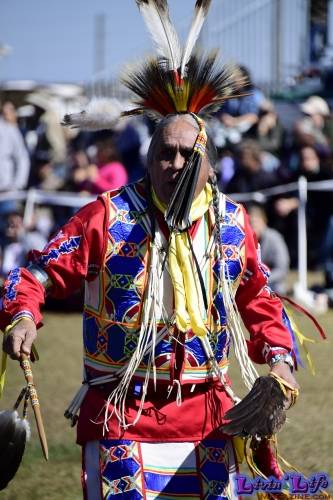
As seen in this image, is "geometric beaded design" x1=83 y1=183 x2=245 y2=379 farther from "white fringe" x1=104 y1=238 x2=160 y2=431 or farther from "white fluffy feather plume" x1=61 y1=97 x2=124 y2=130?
"white fluffy feather plume" x1=61 y1=97 x2=124 y2=130

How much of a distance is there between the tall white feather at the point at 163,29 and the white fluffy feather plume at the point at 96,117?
360 mm

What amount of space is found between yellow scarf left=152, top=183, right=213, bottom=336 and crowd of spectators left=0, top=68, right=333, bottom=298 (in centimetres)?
676

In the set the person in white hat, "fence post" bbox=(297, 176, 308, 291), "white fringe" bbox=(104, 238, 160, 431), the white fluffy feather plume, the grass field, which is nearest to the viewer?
"white fringe" bbox=(104, 238, 160, 431)

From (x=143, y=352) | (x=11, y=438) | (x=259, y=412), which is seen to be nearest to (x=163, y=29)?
(x=143, y=352)

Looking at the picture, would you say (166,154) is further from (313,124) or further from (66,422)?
(313,124)

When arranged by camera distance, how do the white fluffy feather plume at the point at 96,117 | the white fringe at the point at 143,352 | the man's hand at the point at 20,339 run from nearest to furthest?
the man's hand at the point at 20,339 → the white fringe at the point at 143,352 → the white fluffy feather plume at the point at 96,117

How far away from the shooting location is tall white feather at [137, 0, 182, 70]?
3805mm

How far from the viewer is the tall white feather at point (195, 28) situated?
3.80 m

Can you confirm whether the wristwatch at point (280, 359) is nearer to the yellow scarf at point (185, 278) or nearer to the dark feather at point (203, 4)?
the yellow scarf at point (185, 278)

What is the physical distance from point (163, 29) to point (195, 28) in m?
0.12

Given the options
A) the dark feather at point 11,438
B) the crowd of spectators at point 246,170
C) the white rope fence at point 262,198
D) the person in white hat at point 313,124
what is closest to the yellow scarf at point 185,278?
the dark feather at point 11,438

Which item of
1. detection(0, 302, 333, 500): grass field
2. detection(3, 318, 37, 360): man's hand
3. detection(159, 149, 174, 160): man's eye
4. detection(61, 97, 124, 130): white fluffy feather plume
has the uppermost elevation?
detection(61, 97, 124, 130): white fluffy feather plume

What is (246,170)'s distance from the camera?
11.7 m

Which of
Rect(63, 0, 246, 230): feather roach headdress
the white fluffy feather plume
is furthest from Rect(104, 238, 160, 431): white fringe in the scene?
the white fluffy feather plume
